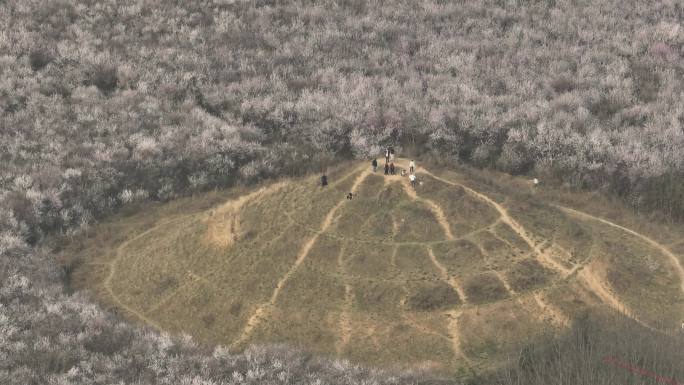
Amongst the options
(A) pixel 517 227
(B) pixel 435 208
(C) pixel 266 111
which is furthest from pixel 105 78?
(A) pixel 517 227

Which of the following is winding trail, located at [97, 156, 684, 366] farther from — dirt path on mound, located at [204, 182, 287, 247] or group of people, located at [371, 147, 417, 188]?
group of people, located at [371, 147, 417, 188]

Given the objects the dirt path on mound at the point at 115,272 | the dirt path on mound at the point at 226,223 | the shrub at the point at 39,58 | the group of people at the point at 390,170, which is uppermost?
the shrub at the point at 39,58

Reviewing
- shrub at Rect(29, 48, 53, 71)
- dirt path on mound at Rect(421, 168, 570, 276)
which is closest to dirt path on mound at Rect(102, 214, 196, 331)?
dirt path on mound at Rect(421, 168, 570, 276)

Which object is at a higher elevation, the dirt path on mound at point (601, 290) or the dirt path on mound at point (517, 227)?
the dirt path on mound at point (517, 227)

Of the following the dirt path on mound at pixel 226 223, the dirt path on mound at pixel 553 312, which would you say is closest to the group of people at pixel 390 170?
the dirt path on mound at pixel 226 223

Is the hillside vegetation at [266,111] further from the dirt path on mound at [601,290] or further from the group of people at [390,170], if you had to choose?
the group of people at [390,170]

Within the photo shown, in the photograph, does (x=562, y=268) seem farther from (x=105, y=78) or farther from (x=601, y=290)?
(x=105, y=78)

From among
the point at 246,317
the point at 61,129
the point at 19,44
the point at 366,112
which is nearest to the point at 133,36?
the point at 19,44
